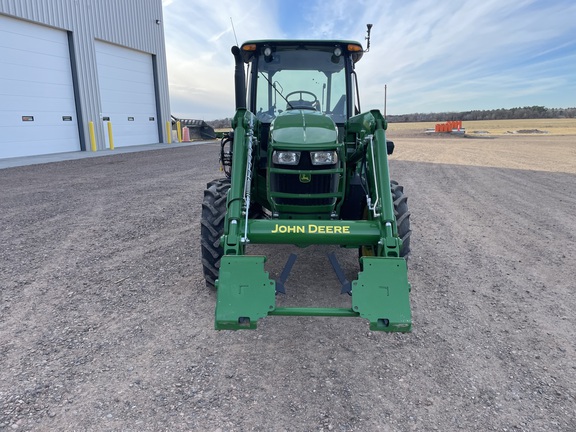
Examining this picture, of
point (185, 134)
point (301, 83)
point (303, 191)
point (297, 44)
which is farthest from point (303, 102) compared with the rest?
point (185, 134)

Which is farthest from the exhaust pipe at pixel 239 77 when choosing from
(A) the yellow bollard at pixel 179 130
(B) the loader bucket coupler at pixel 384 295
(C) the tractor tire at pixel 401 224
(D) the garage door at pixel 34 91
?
(A) the yellow bollard at pixel 179 130

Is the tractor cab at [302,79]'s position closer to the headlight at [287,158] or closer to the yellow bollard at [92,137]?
the headlight at [287,158]

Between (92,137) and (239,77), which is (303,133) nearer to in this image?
(239,77)

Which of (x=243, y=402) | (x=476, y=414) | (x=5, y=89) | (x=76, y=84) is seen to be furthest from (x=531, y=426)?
(x=76, y=84)

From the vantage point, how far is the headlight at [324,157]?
374 cm

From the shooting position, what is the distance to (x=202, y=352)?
9.99 ft

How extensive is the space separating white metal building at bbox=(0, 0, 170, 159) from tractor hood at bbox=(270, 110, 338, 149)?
14.9 m

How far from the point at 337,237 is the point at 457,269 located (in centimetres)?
211

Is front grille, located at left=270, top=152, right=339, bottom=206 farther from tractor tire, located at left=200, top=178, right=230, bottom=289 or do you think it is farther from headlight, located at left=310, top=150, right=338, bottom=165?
tractor tire, located at left=200, top=178, right=230, bottom=289

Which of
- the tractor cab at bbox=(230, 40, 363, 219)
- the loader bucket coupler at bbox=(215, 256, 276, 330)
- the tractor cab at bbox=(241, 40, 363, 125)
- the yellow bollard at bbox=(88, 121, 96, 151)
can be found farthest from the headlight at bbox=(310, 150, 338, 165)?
the yellow bollard at bbox=(88, 121, 96, 151)

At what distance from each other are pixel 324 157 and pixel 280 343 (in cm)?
165

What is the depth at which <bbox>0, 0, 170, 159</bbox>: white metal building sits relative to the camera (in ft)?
49.5

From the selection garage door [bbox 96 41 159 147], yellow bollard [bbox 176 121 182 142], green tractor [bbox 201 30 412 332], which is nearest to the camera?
green tractor [bbox 201 30 412 332]

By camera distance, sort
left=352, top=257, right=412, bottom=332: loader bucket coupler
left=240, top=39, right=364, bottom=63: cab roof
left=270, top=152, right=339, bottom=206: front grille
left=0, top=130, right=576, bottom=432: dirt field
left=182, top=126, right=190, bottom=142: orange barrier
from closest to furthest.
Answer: left=0, top=130, right=576, bottom=432: dirt field, left=352, top=257, right=412, bottom=332: loader bucket coupler, left=270, top=152, right=339, bottom=206: front grille, left=240, top=39, right=364, bottom=63: cab roof, left=182, top=126, right=190, bottom=142: orange barrier
